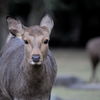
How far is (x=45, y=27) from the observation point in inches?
384

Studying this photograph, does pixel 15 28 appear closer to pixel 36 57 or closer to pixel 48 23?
pixel 48 23

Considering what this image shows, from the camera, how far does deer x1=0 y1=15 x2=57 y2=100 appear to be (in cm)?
909

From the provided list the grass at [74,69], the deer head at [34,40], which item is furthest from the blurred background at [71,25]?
the deer head at [34,40]

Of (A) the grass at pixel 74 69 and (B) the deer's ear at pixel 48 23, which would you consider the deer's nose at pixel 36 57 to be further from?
(A) the grass at pixel 74 69

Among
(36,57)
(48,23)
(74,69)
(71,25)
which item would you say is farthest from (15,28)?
(71,25)

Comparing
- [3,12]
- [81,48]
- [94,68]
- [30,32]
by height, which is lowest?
[81,48]

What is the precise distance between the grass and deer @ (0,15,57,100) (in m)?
5.45

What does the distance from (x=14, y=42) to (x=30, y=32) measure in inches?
76.3

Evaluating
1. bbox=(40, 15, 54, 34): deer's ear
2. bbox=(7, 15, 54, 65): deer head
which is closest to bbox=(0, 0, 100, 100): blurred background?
bbox=(40, 15, 54, 34): deer's ear

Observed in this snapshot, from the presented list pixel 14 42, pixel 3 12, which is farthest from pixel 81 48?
pixel 14 42

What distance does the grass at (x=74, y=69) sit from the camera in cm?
1622

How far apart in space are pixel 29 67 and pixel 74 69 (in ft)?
47.2

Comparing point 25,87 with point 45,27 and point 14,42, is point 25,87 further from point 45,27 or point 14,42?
point 14,42

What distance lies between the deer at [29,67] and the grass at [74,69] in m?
5.45
